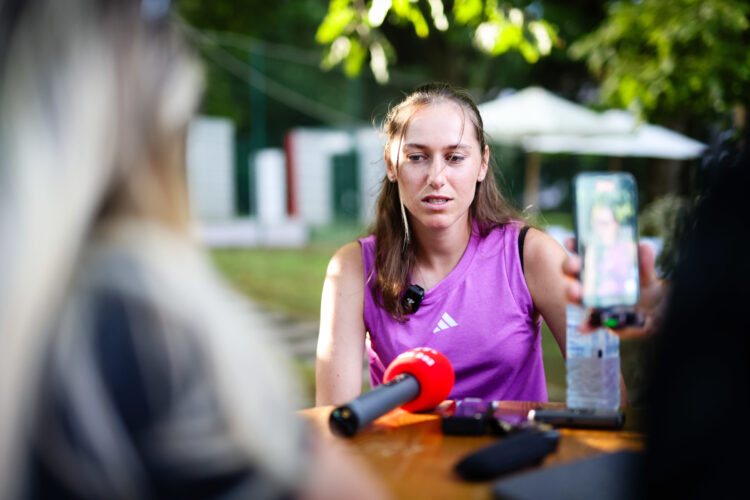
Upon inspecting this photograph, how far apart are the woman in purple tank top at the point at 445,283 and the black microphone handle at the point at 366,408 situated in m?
0.55

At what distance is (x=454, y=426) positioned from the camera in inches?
63.1

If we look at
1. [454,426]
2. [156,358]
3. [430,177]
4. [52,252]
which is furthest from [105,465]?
[430,177]

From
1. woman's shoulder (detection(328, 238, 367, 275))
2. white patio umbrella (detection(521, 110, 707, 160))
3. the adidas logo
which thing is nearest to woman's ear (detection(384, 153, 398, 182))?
woman's shoulder (detection(328, 238, 367, 275))

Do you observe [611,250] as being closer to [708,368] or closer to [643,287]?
[643,287]

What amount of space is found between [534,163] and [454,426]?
33.7 ft

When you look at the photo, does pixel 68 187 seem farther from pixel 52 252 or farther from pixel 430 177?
pixel 430 177

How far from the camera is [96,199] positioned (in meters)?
0.79

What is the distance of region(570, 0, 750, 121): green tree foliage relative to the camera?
4.05m

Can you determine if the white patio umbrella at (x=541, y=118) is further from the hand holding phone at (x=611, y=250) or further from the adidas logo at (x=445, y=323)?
the hand holding phone at (x=611, y=250)

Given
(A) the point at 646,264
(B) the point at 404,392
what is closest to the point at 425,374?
(B) the point at 404,392

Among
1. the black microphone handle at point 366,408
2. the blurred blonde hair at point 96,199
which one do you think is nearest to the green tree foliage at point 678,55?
the black microphone handle at point 366,408

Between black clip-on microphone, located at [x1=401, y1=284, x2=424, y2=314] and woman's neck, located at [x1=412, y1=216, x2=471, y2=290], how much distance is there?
0.36 ft

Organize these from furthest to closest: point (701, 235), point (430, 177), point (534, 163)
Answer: point (534, 163) < point (430, 177) < point (701, 235)

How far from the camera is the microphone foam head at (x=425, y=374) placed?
5.79ft
